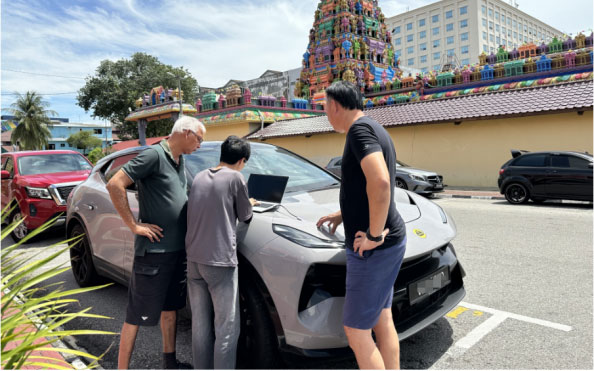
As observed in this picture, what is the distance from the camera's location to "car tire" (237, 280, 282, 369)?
2.51 meters

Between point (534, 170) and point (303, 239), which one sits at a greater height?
point (303, 239)

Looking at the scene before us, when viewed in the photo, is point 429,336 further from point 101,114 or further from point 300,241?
point 101,114

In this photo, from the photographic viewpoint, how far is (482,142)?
55.1 ft

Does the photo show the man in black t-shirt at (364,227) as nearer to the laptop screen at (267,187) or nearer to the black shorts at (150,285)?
the laptop screen at (267,187)

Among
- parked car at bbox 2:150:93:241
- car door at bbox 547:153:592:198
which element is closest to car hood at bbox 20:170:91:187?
parked car at bbox 2:150:93:241

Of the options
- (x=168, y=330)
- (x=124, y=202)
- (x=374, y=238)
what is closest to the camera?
(x=374, y=238)

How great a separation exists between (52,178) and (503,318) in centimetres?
798

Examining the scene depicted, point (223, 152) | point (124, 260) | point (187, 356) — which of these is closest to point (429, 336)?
point (187, 356)

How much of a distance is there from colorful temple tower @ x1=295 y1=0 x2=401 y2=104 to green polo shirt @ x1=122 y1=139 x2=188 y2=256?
88.9 feet

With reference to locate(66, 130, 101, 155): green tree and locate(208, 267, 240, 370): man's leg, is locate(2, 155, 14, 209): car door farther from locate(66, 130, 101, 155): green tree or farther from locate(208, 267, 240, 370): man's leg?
locate(66, 130, 101, 155): green tree

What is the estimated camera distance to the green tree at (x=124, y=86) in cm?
4541

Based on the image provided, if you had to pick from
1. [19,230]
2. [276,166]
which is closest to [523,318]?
[276,166]

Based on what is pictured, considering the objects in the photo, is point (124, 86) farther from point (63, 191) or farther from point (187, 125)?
point (187, 125)

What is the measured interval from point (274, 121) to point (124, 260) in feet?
74.0
